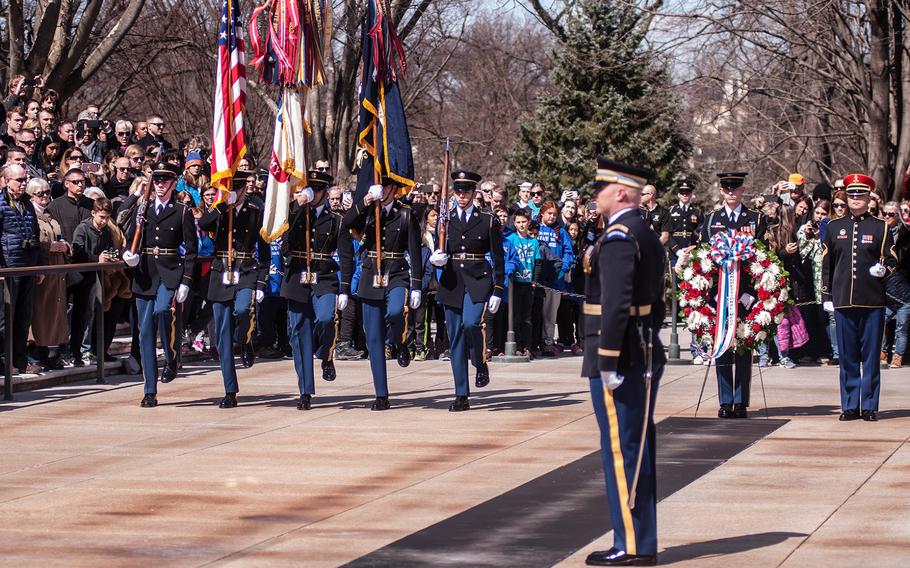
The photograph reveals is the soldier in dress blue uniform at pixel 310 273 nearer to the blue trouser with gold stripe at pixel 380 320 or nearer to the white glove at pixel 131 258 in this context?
the blue trouser with gold stripe at pixel 380 320

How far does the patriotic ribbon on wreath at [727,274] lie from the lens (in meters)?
13.0

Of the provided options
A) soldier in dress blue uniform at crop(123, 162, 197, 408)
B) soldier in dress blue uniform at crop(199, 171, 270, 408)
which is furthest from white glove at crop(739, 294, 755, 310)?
soldier in dress blue uniform at crop(123, 162, 197, 408)

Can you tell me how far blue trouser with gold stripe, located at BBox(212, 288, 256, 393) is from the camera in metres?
13.8

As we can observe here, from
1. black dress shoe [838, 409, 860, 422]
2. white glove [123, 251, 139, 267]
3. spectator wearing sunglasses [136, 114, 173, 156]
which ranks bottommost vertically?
black dress shoe [838, 409, 860, 422]

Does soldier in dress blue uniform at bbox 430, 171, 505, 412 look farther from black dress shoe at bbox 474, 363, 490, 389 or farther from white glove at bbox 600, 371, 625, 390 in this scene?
white glove at bbox 600, 371, 625, 390

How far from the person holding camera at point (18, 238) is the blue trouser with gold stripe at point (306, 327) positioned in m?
2.75

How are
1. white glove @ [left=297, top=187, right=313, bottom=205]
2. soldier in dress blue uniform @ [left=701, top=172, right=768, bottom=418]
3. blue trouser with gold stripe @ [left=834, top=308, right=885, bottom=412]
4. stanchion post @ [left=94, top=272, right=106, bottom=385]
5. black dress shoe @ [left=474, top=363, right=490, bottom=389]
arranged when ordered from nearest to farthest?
blue trouser with gold stripe @ [left=834, top=308, right=885, bottom=412], soldier in dress blue uniform @ [left=701, top=172, right=768, bottom=418], white glove @ [left=297, top=187, right=313, bottom=205], black dress shoe @ [left=474, top=363, right=490, bottom=389], stanchion post @ [left=94, top=272, right=106, bottom=385]

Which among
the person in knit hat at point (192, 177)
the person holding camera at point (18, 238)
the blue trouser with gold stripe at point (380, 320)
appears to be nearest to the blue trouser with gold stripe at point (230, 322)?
the blue trouser with gold stripe at point (380, 320)

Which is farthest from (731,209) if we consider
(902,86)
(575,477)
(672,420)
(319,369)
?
(902,86)

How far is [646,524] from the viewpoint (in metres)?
7.43

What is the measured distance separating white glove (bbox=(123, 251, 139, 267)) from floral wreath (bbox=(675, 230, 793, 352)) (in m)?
4.82

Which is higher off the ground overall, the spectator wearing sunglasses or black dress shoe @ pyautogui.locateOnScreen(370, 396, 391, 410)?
the spectator wearing sunglasses

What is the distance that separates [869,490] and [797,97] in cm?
1814

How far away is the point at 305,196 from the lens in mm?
13805
